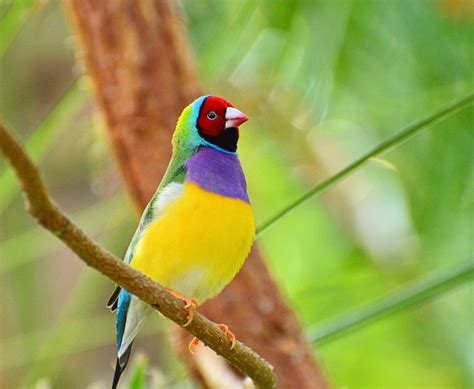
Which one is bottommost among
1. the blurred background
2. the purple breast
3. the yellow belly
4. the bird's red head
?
the blurred background

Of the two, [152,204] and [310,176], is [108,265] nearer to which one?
[152,204]

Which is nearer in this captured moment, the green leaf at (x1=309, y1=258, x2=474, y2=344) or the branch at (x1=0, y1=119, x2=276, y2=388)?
the branch at (x1=0, y1=119, x2=276, y2=388)

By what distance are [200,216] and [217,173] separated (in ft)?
0.20

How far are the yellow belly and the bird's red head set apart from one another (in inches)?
3.0

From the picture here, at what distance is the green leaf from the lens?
116cm

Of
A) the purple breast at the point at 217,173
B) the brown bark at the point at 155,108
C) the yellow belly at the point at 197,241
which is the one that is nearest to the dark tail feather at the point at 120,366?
the yellow belly at the point at 197,241

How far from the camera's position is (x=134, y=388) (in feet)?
3.71

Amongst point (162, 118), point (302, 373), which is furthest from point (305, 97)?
point (302, 373)

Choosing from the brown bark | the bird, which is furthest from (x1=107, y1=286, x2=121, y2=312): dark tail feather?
the brown bark

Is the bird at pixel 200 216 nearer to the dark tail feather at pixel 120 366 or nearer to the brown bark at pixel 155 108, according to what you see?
the dark tail feather at pixel 120 366

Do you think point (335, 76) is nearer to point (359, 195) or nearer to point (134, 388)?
point (359, 195)

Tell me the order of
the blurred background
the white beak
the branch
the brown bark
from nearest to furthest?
the branch < the white beak < the brown bark < the blurred background

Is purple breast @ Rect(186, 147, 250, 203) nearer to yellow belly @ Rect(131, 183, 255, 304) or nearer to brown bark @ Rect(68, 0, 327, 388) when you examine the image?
yellow belly @ Rect(131, 183, 255, 304)

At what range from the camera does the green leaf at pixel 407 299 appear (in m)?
1.16
